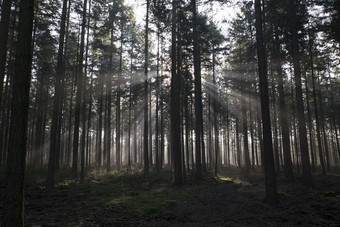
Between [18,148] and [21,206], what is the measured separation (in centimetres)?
124

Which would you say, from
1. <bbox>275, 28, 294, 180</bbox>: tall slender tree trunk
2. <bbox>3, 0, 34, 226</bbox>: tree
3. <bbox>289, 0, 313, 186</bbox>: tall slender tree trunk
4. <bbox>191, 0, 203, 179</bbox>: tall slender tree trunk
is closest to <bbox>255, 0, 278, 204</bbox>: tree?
<bbox>289, 0, 313, 186</bbox>: tall slender tree trunk

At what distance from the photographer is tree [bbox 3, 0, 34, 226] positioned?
469 cm

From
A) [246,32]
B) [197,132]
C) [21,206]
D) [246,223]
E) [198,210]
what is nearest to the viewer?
[21,206]

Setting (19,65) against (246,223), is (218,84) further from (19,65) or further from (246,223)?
(19,65)

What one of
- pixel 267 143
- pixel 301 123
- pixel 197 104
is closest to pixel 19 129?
pixel 267 143

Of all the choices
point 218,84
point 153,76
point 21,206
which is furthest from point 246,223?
point 218,84

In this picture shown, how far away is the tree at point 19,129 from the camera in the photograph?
469 centimetres

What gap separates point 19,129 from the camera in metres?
4.88

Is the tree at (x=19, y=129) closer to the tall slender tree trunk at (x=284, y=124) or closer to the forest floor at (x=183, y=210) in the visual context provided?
the forest floor at (x=183, y=210)

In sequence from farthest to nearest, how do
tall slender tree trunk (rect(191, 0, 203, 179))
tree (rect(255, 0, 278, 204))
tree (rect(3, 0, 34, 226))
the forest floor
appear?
tall slender tree trunk (rect(191, 0, 203, 179)), tree (rect(255, 0, 278, 204)), the forest floor, tree (rect(3, 0, 34, 226))

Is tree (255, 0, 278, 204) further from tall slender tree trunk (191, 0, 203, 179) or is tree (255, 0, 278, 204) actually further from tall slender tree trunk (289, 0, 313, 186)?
tall slender tree trunk (191, 0, 203, 179)

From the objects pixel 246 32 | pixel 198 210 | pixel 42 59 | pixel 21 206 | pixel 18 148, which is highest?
pixel 246 32

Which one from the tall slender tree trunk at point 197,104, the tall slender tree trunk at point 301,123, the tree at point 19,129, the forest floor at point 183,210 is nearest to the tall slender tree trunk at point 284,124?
the tall slender tree trunk at point 301,123

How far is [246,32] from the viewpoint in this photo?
72.6 feet
